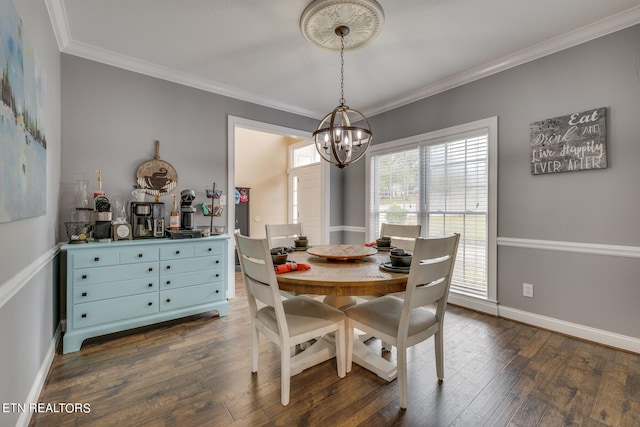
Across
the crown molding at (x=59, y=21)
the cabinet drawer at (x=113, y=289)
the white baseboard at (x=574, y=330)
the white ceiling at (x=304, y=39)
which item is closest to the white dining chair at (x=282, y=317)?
the cabinet drawer at (x=113, y=289)

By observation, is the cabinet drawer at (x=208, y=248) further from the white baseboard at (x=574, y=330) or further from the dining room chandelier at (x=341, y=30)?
the white baseboard at (x=574, y=330)

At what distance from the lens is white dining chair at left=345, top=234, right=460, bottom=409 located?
1498 mm

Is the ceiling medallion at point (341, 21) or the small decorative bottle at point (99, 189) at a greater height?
the ceiling medallion at point (341, 21)

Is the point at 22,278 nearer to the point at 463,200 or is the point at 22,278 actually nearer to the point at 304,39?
the point at 304,39

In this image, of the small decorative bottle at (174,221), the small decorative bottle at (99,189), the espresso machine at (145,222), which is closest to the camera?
the small decorative bottle at (99,189)

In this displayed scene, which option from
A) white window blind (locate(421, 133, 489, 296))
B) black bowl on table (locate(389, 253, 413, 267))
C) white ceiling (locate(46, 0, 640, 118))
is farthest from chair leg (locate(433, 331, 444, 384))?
white ceiling (locate(46, 0, 640, 118))

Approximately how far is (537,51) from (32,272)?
13.9ft

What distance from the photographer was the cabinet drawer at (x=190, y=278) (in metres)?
2.65

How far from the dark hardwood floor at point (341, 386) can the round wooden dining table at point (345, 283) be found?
90mm

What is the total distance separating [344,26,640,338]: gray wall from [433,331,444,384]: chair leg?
156cm

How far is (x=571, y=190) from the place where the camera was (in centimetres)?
249

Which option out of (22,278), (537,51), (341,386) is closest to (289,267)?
(341,386)

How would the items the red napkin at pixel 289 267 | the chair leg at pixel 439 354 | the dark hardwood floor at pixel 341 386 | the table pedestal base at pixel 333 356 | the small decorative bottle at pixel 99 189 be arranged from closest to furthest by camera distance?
the dark hardwood floor at pixel 341 386
the red napkin at pixel 289 267
the chair leg at pixel 439 354
the table pedestal base at pixel 333 356
the small decorative bottle at pixel 99 189

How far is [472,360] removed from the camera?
2.09 metres
